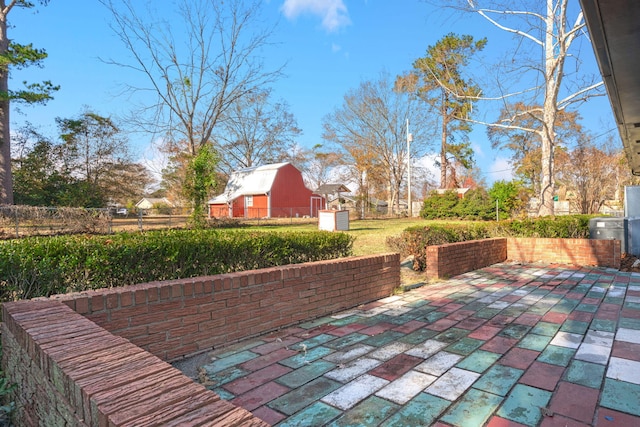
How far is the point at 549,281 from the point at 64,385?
6387 millimetres

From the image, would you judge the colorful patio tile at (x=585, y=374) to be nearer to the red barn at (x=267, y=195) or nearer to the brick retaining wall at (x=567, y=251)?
the brick retaining wall at (x=567, y=251)

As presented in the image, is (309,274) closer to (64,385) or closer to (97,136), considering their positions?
(64,385)

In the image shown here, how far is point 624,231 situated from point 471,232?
3269 mm

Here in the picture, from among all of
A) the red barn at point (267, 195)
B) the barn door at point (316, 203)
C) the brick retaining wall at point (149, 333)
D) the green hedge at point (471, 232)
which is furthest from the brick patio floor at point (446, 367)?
the barn door at point (316, 203)

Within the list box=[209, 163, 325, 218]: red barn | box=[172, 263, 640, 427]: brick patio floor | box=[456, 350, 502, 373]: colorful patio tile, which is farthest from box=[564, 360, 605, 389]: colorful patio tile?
box=[209, 163, 325, 218]: red barn

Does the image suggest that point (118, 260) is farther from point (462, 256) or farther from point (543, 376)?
point (462, 256)

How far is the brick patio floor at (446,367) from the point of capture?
2.01 m

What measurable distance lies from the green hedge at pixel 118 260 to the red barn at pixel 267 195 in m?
26.0

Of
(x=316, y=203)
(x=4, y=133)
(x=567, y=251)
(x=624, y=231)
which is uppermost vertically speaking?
(x=4, y=133)

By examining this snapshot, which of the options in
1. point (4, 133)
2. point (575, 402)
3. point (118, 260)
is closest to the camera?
point (575, 402)

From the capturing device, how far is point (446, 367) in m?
2.58

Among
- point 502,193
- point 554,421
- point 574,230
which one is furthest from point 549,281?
point 502,193

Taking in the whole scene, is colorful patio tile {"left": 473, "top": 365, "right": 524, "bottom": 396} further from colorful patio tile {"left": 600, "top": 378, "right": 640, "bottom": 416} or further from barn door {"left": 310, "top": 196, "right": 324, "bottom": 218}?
barn door {"left": 310, "top": 196, "right": 324, "bottom": 218}

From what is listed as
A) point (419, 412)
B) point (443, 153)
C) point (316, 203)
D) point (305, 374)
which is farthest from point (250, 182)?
point (419, 412)
